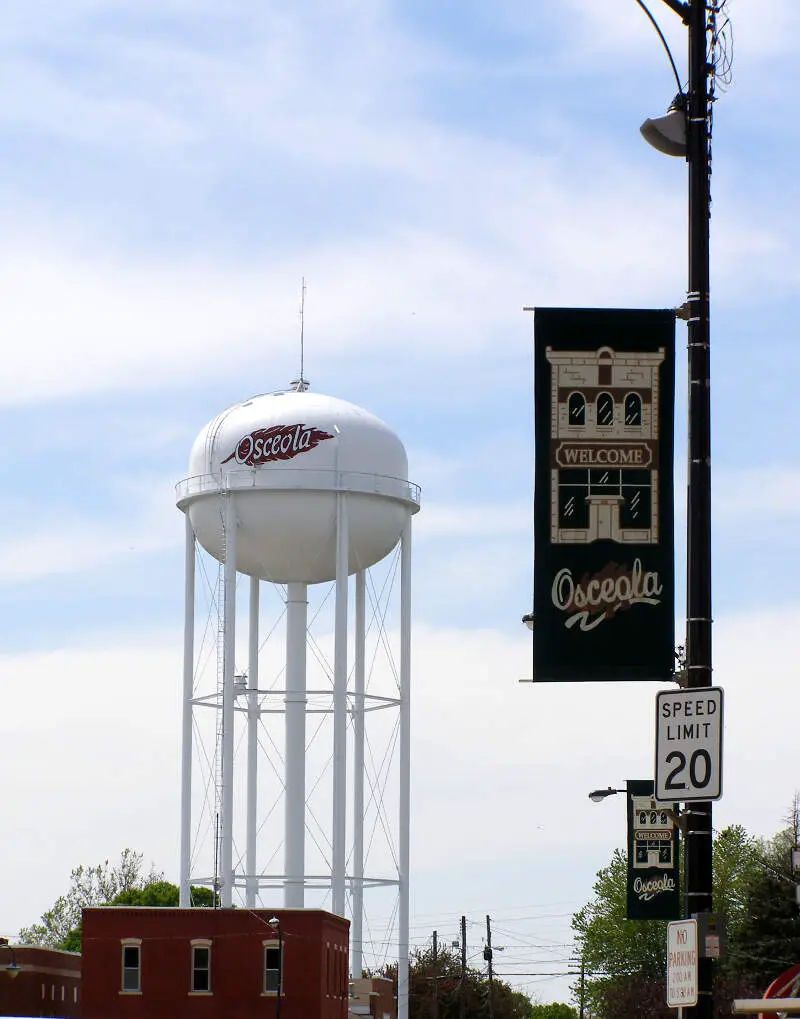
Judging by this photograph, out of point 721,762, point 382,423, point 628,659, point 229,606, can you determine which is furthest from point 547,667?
Answer: point 382,423

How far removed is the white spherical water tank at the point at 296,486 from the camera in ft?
181

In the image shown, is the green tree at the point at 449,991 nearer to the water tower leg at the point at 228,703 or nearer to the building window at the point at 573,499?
the water tower leg at the point at 228,703

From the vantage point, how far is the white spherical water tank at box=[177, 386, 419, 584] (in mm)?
55250

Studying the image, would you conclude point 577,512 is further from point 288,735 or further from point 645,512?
point 288,735

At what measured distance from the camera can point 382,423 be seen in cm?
5822

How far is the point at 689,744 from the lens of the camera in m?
14.0

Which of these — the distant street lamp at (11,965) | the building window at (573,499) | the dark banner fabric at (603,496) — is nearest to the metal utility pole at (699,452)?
the dark banner fabric at (603,496)

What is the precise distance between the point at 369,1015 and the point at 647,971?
1012 inches

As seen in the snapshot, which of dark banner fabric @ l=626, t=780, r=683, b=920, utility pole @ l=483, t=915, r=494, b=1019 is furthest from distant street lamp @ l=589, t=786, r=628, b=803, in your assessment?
utility pole @ l=483, t=915, r=494, b=1019

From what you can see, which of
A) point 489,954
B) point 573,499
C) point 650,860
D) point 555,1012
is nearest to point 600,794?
point 650,860

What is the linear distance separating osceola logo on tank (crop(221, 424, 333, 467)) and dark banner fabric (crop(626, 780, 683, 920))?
2415 centimetres

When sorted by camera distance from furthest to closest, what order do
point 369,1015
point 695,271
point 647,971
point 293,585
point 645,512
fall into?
1. point 647,971
2. point 369,1015
3. point 293,585
4. point 645,512
5. point 695,271

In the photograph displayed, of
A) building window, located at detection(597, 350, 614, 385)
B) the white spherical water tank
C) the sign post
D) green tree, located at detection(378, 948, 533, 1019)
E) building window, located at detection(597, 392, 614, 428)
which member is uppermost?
the white spherical water tank

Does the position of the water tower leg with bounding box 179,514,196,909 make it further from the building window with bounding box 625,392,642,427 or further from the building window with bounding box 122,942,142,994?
the building window with bounding box 625,392,642,427
